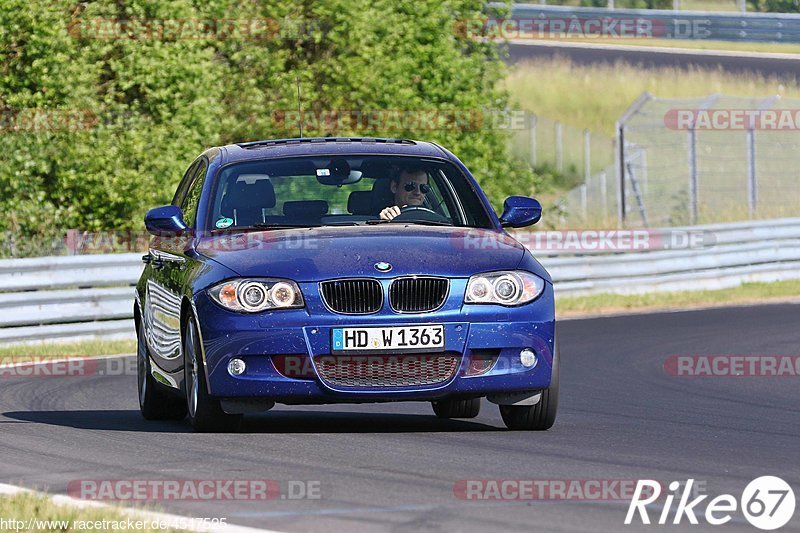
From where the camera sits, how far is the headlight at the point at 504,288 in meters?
9.06

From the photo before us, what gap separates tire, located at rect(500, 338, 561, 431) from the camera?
31.0 ft

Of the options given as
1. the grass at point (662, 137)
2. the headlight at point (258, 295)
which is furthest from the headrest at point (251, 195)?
the grass at point (662, 137)

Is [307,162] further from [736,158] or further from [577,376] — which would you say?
[736,158]

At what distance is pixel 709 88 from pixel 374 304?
44616 millimetres

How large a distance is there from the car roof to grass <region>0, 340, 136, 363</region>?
6.89 m

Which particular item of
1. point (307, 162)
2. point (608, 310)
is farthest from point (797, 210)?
point (307, 162)

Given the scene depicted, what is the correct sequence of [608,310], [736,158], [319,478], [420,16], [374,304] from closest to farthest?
[319,478], [374,304], [608,310], [420,16], [736,158]

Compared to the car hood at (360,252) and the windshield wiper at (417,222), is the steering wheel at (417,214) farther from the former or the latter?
the car hood at (360,252)

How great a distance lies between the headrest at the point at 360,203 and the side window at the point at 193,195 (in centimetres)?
93

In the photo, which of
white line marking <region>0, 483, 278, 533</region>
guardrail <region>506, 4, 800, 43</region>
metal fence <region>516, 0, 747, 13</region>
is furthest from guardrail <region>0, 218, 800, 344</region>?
metal fence <region>516, 0, 747, 13</region>

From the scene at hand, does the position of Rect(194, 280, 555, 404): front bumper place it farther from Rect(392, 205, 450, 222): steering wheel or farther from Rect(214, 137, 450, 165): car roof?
Rect(214, 137, 450, 165): car roof

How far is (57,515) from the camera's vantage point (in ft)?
21.6

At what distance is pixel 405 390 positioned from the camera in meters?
9.03

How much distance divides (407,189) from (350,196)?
338 mm
